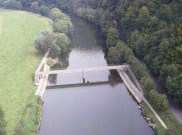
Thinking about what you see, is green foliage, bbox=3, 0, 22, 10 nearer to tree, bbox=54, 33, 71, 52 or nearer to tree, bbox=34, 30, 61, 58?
tree, bbox=54, 33, 71, 52

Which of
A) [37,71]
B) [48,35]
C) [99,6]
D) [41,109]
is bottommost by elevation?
[41,109]

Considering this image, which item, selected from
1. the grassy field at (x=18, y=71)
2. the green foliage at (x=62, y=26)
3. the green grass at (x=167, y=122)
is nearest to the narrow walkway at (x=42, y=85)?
the grassy field at (x=18, y=71)

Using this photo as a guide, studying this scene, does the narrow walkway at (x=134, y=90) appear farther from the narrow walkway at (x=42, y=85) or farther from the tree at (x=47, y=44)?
the tree at (x=47, y=44)

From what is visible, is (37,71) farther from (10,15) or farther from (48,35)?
(10,15)

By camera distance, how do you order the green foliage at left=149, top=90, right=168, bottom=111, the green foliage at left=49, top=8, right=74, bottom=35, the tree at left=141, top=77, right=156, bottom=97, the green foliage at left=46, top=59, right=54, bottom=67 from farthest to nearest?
the green foliage at left=49, top=8, right=74, bottom=35 → the green foliage at left=46, top=59, right=54, bottom=67 → the tree at left=141, top=77, right=156, bottom=97 → the green foliage at left=149, top=90, right=168, bottom=111

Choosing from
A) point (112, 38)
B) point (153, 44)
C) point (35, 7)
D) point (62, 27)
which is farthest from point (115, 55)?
point (35, 7)

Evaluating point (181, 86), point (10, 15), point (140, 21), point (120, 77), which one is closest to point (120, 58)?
point (120, 77)

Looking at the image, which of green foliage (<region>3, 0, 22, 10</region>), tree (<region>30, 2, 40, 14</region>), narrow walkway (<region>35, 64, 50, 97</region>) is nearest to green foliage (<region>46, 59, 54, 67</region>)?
narrow walkway (<region>35, 64, 50, 97</region>)
